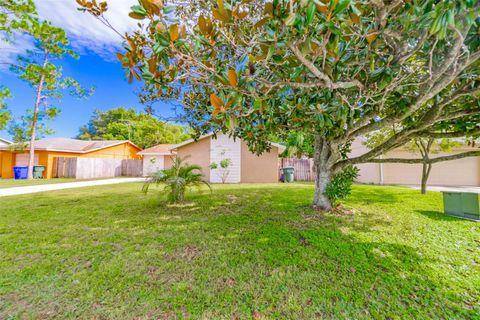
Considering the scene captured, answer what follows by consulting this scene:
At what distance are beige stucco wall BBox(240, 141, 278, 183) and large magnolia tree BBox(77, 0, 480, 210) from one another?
1004 centimetres

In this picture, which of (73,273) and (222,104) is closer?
(222,104)

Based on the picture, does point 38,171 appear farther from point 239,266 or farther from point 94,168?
point 239,266

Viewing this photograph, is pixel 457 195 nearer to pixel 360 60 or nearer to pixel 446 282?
pixel 446 282

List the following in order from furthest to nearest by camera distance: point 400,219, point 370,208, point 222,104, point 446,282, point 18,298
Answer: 1. point 370,208
2. point 400,219
3. point 446,282
4. point 18,298
5. point 222,104

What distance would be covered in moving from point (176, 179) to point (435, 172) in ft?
51.6

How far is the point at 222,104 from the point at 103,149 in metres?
22.3

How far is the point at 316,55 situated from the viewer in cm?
212

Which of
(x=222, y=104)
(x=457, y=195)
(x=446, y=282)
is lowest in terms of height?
(x=446, y=282)

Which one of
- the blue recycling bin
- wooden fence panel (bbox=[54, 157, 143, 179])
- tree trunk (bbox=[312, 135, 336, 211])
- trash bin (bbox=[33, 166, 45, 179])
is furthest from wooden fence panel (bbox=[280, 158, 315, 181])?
the blue recycling bin

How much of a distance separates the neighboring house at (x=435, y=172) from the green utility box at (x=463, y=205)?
24.1ft

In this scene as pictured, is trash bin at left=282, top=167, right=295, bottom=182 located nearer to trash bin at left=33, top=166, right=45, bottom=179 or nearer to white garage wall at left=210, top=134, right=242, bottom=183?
white garage wall at left=210, top=134, right=242, bottom=183

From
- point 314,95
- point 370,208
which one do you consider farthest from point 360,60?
point 370,208

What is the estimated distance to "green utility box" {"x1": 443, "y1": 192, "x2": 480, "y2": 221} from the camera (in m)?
5.01

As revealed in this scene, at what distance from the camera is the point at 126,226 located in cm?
434
